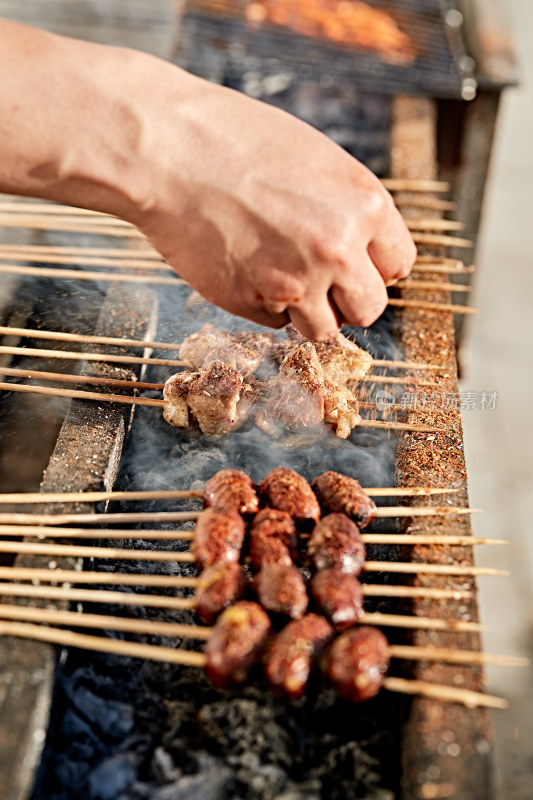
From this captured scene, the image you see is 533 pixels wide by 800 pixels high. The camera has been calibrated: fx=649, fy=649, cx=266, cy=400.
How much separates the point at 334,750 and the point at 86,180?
239 cm

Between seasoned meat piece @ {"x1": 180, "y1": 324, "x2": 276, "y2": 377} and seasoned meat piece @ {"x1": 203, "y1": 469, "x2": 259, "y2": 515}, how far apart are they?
0.80 m

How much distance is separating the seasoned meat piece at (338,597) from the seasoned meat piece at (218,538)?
0.36 m

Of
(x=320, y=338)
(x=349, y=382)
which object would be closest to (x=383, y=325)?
(x=349, y=382)

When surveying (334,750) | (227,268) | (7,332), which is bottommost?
(334,750)

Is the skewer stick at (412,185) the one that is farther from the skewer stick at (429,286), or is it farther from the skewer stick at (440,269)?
the skewer stick at (429,286)

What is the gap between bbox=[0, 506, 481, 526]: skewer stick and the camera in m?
2.82

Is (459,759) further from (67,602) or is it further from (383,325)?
(383,325)

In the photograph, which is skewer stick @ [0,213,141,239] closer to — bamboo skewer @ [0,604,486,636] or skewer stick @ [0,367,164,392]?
skewer stick @ [0,367,164,392]

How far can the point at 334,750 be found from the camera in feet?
8.19

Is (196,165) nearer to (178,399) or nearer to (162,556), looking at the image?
(178,399)

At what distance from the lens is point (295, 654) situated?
2.33m

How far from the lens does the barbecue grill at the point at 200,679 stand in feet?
7.43

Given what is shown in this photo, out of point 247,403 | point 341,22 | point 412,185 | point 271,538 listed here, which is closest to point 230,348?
point 247,403

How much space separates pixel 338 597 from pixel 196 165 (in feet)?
5.63
